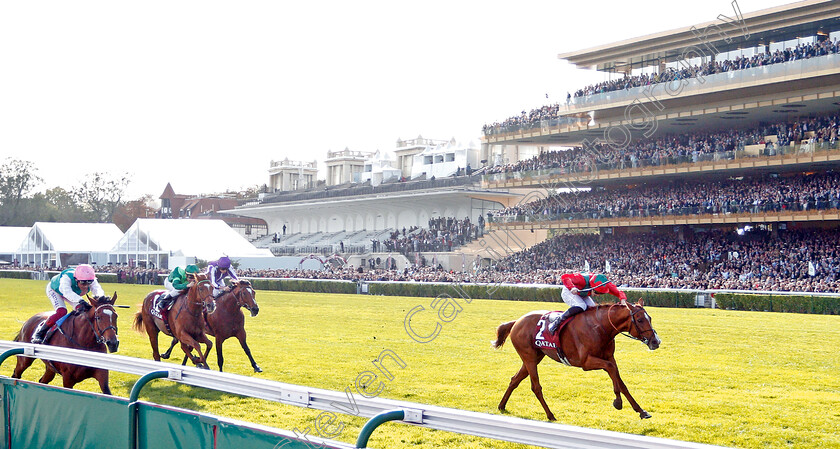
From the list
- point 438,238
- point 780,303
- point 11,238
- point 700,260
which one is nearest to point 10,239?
point 11,238

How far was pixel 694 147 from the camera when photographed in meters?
34.8

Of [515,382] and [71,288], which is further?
[71,288]

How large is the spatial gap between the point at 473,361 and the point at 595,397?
134 inches

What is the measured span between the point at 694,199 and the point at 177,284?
90.1ft

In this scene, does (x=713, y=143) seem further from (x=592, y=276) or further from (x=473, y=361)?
(x=592, y=276)

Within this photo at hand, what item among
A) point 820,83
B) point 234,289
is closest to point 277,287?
point 820,83

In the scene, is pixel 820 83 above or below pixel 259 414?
above

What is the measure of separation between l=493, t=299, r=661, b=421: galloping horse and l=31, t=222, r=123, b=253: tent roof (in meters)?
47.5

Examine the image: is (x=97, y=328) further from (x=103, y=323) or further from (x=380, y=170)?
(x=380, y=170)

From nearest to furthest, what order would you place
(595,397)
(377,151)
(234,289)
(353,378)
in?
1. (595,397)
2. (353,378)
3. (234,289)
4. (377,151)

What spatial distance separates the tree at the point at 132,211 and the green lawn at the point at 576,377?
239 feet

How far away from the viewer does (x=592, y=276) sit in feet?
27.6

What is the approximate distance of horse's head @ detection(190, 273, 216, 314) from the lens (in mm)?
10430

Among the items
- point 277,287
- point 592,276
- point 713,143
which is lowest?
point 277,287
